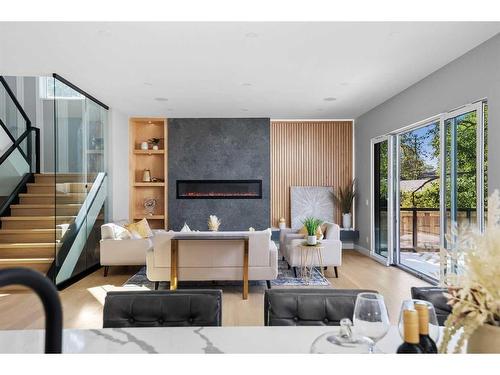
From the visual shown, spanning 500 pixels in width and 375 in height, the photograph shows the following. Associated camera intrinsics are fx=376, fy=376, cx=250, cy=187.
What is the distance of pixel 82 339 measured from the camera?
50.9 inches

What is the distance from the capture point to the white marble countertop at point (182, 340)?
1202 millimetres

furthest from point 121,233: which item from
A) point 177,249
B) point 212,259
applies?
point 212,259

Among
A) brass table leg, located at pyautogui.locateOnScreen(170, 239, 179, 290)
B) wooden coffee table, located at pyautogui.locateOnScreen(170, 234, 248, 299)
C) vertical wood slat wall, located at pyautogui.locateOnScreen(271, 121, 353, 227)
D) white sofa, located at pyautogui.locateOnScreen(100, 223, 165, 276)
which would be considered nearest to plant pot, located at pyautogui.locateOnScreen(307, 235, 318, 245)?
wooden coffee table, located at pyautogui.locateOnScreen(170, 234, 248, 299)

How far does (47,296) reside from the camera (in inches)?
18.3

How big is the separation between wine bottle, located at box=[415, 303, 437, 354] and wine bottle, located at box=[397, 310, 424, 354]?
0.05ft

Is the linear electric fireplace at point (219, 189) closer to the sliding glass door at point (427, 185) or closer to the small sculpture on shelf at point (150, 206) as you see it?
the small sculpture on shelf at point (150, 206)

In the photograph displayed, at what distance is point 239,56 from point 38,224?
162 inches

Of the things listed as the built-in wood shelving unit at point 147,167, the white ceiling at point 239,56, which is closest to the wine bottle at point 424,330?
the white ceiling at point 239,56

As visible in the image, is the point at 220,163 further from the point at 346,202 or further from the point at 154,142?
the point at 346,202

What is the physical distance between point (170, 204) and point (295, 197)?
2.73 meters

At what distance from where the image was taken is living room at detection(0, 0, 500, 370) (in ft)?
4.46

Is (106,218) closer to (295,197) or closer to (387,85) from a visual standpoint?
(295,197)

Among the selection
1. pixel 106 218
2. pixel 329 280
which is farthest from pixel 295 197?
pixel 106 218
